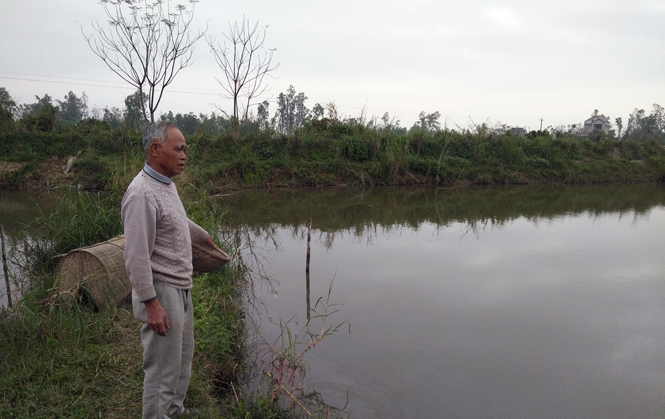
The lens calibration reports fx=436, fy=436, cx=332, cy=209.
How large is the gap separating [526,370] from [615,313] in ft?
4.90

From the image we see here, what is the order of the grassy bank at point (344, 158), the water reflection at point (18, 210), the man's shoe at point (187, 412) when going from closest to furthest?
the man's shoe at point (187, 412) < the water reflection at point (18, 210) < the grassy bank at point (344, 158)

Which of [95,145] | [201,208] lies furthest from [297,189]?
[201,208]

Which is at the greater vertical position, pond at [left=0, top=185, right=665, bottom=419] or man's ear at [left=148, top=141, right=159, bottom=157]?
man's ear at [left=148, top=141, right=159, bottom=157]

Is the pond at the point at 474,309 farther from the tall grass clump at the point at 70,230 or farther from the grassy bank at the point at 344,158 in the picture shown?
the grassy bank at the point at 344,158

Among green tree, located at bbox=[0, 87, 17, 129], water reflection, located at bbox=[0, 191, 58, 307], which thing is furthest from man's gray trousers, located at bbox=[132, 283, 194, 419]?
green tree, located at bbox=[0, 87, 17, 129]

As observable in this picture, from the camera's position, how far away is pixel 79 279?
2771mm

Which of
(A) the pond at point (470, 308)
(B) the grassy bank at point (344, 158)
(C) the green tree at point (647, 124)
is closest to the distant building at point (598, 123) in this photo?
(C) the green tree at point (647, 124)

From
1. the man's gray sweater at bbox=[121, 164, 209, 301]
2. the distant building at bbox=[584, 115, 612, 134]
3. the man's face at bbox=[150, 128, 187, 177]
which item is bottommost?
the man's gray sweater at bbox=[121, 164, 209, 301]

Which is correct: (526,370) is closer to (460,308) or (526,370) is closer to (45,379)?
(460,308)

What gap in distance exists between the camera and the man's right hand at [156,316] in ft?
4.87

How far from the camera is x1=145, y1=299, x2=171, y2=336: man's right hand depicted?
4.87 ft

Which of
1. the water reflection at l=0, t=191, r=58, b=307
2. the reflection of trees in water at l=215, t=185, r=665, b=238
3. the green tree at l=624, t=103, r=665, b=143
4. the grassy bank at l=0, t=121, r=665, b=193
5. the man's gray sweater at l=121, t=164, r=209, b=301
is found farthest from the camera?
the green tree at l=624, t=103, r=665, b=143

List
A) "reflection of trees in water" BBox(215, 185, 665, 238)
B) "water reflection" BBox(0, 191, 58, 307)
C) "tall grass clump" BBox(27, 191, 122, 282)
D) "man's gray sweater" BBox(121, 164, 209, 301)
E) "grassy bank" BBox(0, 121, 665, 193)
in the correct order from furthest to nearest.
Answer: "grassy bank" BBox(0, 121, 665, 193) < "reflection of trees in water" BBox(215, 185, 665, 238) < "water reflection" BBox(0, 191, 58, 307) < "tall grass clump" BBox(27, 191, 122, 282) < "man's gray sweater" BBox(121, 164, 209, 301)

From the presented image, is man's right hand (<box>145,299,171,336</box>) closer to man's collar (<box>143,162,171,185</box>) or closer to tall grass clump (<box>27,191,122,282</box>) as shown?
man's collar (<box>143,162,171,185</box>)
